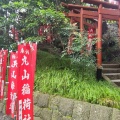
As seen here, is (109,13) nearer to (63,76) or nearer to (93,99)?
(63,76)

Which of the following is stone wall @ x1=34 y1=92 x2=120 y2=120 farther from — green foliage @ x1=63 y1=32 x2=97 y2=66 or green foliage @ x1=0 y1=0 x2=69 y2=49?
green foliage @ x1=0 y1=0 x2=69 y2=49

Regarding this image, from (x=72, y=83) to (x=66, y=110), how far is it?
66 cm

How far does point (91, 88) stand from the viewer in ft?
13.5

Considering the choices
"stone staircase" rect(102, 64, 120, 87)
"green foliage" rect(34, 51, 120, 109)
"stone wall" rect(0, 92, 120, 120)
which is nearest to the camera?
"stone wall" rect(0, 92, 120, 120)

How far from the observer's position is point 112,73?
5.75m

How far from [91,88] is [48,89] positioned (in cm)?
113

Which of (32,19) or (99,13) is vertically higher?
(99,13)

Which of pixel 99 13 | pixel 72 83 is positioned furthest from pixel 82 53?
pixel 99 13

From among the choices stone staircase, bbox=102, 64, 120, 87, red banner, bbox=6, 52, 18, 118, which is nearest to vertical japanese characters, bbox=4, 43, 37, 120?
red banner, bbox=6, 52, 18, 118

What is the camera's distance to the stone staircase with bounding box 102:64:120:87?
507 cm

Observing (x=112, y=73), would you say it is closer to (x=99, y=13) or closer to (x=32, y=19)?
(x=99, y=13)

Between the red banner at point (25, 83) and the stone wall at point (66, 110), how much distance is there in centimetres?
103

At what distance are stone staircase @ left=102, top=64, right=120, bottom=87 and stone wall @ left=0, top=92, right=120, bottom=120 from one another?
143 centimetres

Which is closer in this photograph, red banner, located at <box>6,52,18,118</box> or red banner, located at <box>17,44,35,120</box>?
red banner, located at <box>17,44,35,120</box>
